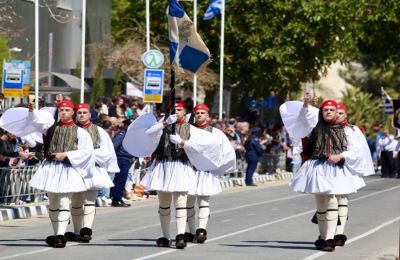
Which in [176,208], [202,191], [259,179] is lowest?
[259,179]

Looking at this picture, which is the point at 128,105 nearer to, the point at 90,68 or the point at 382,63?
the point at 90,68

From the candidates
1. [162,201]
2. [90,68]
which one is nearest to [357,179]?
[162,201]

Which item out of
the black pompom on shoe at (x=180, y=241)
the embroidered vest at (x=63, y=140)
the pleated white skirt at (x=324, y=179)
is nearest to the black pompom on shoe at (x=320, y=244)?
the pleated white skirt at (x=324, y=179)

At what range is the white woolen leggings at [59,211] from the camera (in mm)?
17562

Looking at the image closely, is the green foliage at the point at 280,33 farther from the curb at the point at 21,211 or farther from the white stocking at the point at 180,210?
the white stocking at the point at 180,210

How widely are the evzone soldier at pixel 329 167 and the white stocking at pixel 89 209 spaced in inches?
117

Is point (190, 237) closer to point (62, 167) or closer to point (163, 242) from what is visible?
point (163, 242)

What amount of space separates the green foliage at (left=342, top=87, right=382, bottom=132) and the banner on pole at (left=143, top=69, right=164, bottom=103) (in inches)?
1556

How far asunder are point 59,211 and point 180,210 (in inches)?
64.4

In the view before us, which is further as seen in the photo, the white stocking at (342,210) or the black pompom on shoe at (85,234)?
the black pompom on shoe at (85,234)

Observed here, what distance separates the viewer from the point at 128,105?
34062 mm

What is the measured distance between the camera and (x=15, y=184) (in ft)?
83.0

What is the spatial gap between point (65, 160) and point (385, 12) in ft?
119

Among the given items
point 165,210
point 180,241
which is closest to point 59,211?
point 165,210
